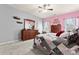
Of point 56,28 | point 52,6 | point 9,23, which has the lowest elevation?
point 56,28

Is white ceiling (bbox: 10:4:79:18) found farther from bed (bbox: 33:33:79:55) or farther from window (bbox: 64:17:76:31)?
bed (bbox: 33:33:79:55)

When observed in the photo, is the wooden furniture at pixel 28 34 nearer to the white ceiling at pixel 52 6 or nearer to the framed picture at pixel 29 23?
the framed picture at pixel 29 23

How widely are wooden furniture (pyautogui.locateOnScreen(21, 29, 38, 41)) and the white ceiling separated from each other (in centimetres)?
37

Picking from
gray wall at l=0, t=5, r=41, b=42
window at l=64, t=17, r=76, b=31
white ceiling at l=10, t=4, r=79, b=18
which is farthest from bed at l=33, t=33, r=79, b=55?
white ceiling at l=10, t=4, r=79, b=18

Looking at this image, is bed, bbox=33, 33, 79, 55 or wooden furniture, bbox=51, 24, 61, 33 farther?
wooden furniture, bbox=51, 24, 61, 33

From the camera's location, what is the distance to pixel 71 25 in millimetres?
2059

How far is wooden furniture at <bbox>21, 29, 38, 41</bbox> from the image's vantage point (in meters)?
2.14

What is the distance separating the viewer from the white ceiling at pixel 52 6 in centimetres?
201

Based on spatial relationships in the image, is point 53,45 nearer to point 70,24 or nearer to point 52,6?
point 70,24

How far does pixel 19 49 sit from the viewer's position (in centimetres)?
204

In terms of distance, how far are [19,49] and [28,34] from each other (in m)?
0.39

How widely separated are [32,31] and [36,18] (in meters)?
0.29

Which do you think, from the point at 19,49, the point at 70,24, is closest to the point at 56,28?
the point at 70,24

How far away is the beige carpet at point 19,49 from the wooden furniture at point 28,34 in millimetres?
114
